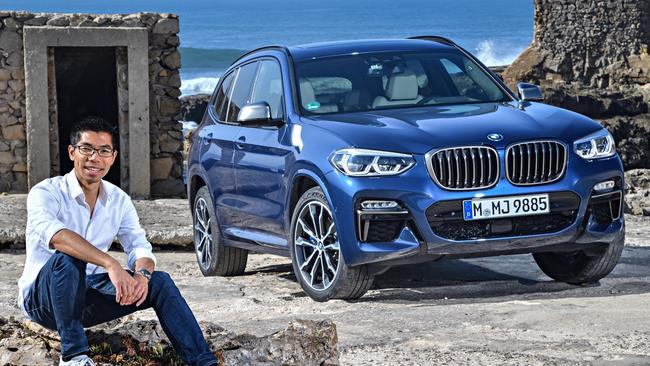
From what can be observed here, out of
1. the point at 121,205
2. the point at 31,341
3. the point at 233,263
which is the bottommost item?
the point at 233,263

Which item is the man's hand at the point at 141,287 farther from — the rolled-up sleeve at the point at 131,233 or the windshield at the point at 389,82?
the windshield at the point at 389,82

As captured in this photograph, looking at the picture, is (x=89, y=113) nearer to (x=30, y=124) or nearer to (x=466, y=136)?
(x=30, y=124)

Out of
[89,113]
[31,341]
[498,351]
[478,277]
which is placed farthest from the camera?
[89,113]

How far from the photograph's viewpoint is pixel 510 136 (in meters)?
9.18

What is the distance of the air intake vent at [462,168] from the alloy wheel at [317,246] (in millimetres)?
743

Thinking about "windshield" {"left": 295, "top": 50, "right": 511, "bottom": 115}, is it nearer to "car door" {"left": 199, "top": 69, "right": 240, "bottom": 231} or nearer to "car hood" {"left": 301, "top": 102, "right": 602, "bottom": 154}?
"car hood" {"left": 301, "top": 102, "right": 602, "bottom": 154}

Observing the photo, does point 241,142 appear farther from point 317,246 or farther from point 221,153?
point 317,246

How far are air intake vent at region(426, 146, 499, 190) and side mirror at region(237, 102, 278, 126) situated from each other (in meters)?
1.53

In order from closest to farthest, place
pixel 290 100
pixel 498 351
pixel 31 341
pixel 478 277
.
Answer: pixel 31 341
pixel 498 351
pixel 290 100
pixel 478 277

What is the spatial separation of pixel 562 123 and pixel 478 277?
183 centimetres

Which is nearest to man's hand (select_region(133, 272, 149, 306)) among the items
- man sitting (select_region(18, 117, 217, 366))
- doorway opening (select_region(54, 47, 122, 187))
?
man sitting (select_region(18, 117, 217, 366))

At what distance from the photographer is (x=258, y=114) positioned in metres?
10.0

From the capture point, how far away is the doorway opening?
20406mm

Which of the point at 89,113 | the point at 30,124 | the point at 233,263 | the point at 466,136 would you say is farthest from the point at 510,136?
the point at 89,113
